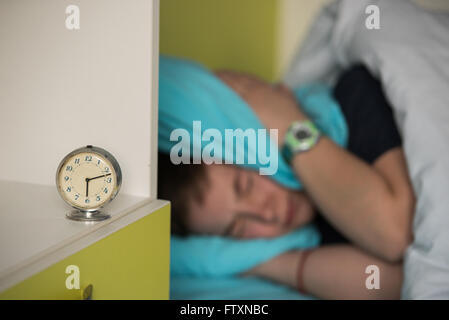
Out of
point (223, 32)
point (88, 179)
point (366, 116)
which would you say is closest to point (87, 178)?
point (88, 179)

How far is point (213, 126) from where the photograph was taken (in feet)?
4.49

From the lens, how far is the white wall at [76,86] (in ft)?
2.70

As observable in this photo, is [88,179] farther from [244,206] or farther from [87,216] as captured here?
[244,206]

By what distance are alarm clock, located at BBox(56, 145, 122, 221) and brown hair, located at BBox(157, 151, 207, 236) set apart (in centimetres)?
59

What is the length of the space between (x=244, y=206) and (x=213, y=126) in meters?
0.25

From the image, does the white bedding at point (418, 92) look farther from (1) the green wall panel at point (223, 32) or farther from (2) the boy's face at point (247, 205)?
(1) the green wall panel at point (223, 32)

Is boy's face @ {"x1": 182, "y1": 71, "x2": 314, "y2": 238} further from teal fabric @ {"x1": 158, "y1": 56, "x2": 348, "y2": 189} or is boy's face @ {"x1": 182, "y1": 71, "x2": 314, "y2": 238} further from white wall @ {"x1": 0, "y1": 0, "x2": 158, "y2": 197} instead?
white wall @ {"x1": 0, "y1": 0, "x2": 158, "y2": 197}

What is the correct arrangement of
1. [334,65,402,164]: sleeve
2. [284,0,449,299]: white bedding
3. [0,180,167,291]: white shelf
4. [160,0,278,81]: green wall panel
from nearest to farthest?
[0,180,167,291]: white shelf → [284,0,449,299]: white bedding → [334,65,402,164]: sleeve → [160,0,278,81]: green wall panel

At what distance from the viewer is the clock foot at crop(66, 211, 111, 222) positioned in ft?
2.47

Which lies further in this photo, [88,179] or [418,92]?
[418,92]

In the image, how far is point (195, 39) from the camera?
6.18 ft

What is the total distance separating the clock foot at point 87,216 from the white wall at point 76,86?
0.36 feet

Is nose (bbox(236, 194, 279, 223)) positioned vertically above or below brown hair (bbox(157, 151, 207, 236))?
below

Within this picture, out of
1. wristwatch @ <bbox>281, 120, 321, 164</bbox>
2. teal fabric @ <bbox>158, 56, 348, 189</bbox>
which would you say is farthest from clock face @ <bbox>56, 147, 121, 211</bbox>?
wristwatch @ <bbox>281, 120, 321, 164</bbox>
